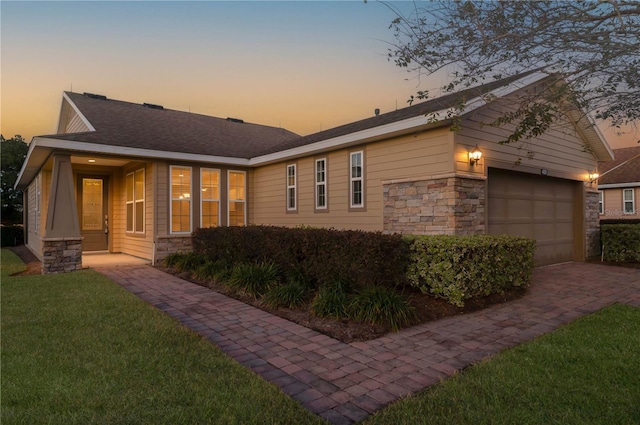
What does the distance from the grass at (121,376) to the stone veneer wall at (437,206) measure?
506 centimetres

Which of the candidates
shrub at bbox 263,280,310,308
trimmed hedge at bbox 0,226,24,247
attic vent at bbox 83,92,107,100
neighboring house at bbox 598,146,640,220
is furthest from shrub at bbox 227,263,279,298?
trimmed hedge at bbox 0,226,24,247

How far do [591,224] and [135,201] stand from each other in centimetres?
1393

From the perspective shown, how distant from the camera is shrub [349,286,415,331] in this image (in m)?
4.75

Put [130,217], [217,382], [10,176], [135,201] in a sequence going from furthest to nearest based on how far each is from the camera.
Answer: [10,176], [130,217], [135,201], [217,382]

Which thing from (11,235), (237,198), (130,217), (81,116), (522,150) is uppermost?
(81,116)

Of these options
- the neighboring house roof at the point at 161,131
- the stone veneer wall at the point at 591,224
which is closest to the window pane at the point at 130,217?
the neighboring house roof at the point at 161,131

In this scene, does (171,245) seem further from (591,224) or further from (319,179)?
(591,224)

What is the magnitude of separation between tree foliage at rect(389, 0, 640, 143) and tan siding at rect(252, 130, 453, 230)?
2477 millimetres

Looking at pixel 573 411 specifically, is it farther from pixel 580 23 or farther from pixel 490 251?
pixel 580 23

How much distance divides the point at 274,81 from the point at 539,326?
10156 mm

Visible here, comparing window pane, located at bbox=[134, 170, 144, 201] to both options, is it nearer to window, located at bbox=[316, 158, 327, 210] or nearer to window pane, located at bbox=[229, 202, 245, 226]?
window pane, located at bbox=[229, 202, 245, 226]

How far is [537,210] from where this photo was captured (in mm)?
9805

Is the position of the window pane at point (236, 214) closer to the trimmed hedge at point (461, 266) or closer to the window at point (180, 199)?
the window at point (180, 199)

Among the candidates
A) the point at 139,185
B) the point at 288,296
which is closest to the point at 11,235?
the point at 139,185
